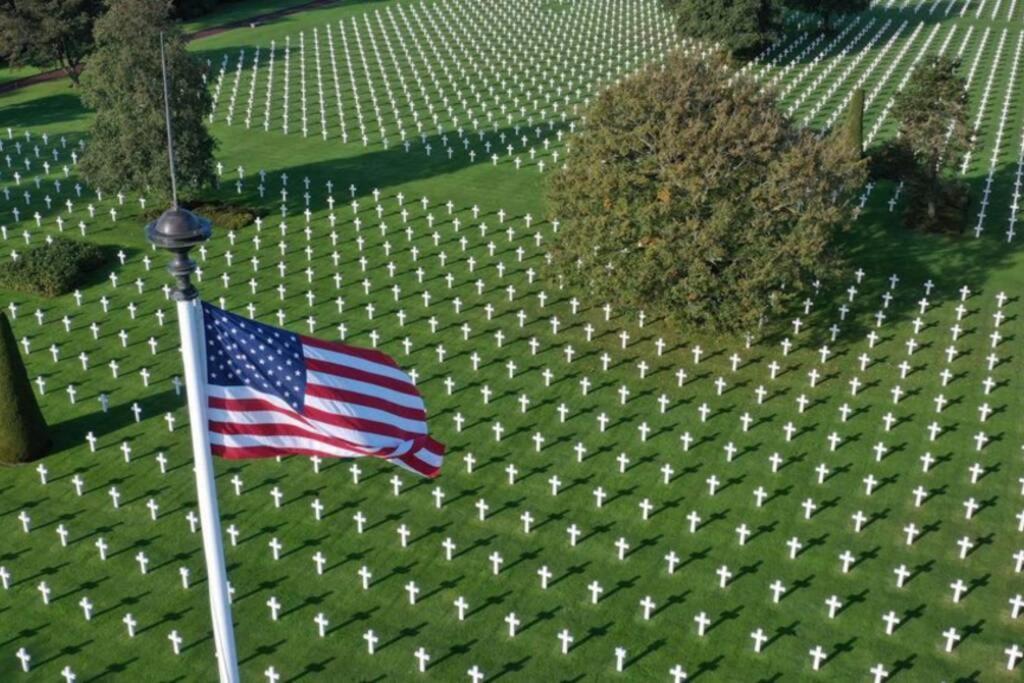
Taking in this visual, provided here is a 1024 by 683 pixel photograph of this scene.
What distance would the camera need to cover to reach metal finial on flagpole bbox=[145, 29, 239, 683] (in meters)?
10.7

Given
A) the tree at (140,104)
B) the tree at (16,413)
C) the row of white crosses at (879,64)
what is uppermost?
the tree at (140,104)

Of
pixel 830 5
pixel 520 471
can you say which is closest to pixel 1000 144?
pixel 830 5

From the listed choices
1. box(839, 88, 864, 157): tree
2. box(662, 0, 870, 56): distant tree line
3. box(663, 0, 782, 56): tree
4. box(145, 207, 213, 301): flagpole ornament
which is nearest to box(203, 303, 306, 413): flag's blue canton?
box(145, 207, 213, 301): flagpole ornament

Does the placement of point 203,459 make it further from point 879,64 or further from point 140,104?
point 879,64

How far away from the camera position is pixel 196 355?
36.7 ft

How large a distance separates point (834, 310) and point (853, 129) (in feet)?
44.7

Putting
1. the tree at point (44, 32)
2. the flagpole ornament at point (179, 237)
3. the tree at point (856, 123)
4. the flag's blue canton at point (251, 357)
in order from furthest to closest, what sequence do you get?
1. the tree at point (44, 32)
2. the tree at point (856, 123)
3. the flag's blue canton at point (251, 357)
4. the flagpole ornament at point (179, 237)

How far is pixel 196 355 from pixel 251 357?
1.24m

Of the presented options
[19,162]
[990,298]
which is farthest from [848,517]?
[19,162]

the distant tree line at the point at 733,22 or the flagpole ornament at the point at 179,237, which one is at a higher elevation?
the flagpole ornament at the point at 179,237

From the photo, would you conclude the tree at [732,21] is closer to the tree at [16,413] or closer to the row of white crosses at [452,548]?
the row of white crosses at [452,548]

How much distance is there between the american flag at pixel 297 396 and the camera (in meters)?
12.3

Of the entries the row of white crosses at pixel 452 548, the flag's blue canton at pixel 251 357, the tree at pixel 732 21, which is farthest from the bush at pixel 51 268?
the tree at pixel 732 21

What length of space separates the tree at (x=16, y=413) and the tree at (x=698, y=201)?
1584cm
